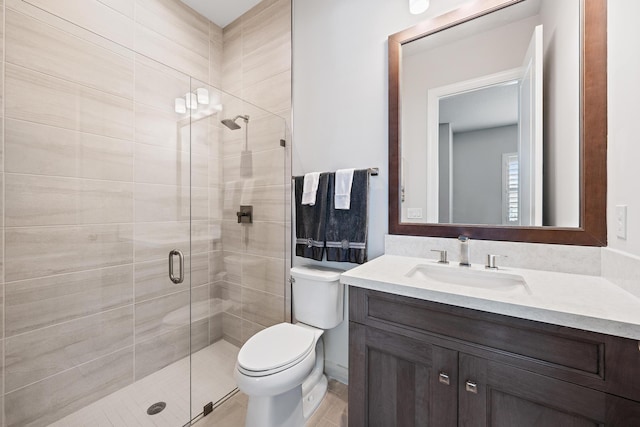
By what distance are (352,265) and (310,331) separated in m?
0.47

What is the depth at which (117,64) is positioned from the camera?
1537 mm

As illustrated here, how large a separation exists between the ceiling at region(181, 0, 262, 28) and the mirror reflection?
1.52 metres

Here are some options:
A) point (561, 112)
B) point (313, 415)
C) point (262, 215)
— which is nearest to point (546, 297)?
point (561, 112)

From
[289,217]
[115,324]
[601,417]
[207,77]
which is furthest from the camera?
[207,77]

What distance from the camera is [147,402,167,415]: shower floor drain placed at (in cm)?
144

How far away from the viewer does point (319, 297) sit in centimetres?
156

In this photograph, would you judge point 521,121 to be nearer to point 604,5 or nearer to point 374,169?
point 604,5

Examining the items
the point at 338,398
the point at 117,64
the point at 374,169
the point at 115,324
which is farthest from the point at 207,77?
the point at 338,398

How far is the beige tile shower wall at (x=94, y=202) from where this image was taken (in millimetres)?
1234

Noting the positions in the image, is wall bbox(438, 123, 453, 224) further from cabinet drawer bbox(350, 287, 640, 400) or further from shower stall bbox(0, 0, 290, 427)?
shower stall bbox(0, 0, 290, 427)

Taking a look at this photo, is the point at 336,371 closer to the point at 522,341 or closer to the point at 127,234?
the point at 522,341

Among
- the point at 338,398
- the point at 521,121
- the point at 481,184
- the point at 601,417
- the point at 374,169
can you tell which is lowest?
the point at 338,398

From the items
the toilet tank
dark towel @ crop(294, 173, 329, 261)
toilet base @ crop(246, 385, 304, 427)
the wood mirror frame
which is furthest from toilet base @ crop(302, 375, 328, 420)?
the wood mirror frame

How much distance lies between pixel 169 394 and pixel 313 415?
0.87m
